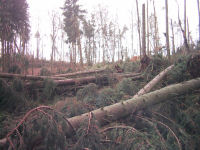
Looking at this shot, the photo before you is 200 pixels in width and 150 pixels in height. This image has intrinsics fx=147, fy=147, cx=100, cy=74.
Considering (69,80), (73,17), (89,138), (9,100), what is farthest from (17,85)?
(73,17)

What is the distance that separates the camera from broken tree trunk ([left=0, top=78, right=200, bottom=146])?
249cm

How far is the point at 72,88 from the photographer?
575cm

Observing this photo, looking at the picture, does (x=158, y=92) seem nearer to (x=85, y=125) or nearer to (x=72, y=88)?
(x=85, y=125)

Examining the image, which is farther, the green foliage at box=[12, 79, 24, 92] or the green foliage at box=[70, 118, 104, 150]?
the green foliage at box=[12, 79, 24, 92]

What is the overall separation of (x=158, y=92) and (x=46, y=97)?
11.8ft

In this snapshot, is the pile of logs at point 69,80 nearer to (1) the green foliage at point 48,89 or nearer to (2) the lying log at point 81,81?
(2) the lying log at point 81,81

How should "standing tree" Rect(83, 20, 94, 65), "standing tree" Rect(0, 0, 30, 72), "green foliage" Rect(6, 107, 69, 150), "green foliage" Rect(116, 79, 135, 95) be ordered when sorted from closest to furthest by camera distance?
"green foliage" Rect(6, 107, 69, 150)
"green foliage" Rect(116, 79, 135, 95)
"standing tree" Rect(0, 0, 30, 72)
"standing tree" Rect(83, 20, 94, 65)

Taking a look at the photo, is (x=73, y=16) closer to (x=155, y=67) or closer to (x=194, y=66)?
(x=155, y=67)

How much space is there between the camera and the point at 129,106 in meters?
2.98

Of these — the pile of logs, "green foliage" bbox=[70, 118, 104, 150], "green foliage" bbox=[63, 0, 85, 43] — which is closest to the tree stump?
the pile of logs

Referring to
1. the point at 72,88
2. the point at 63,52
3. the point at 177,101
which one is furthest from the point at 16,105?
the point at 63,52

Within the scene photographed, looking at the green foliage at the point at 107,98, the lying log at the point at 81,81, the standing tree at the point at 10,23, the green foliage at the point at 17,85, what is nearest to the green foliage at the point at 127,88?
the green foliage at the point at 107,98

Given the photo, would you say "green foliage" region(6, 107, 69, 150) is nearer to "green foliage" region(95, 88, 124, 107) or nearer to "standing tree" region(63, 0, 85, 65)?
"green foliage" region(95, 88, 124, 107)

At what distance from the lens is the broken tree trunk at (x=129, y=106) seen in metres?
2.49
